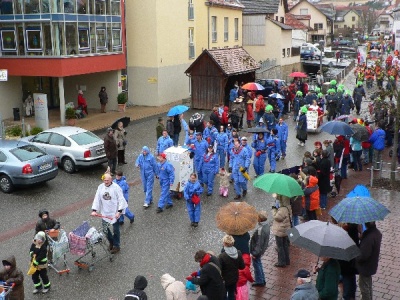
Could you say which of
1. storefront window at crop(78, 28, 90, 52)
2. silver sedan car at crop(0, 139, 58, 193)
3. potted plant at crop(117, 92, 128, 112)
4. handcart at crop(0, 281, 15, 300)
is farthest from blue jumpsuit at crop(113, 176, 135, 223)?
potted plant at crop(117, 92, 128, 112)

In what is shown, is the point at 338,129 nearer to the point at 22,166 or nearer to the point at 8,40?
the point at 22,166

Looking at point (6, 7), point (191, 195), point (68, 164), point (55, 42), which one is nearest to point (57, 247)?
point (191, 195)

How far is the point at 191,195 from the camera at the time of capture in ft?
38.9

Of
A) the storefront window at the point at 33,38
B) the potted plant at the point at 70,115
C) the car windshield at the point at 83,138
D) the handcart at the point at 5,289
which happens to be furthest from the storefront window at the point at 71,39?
the handcart at the point at 5,289

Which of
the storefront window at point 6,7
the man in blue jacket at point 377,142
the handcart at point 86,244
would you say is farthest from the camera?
the storefront window at point 6,7

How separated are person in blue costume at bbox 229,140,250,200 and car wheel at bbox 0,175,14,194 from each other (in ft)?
21.6

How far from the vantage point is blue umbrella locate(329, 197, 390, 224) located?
8131 millimetres

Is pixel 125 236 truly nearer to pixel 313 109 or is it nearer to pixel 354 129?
pixel 354 129

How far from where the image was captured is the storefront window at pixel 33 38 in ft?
80.0

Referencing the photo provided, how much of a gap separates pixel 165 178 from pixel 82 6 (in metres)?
→ 15.4

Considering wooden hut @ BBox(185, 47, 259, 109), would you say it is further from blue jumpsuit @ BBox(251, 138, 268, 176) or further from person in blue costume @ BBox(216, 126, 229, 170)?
blue jumpsuit @ BBox(251, 138, 268, 176)

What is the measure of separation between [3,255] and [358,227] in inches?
289

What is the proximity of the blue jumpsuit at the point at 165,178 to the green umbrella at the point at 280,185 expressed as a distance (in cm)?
338

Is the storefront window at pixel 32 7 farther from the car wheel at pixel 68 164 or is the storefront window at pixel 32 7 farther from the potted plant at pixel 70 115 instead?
the car wheel at pixel 68 164
